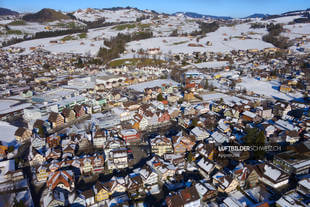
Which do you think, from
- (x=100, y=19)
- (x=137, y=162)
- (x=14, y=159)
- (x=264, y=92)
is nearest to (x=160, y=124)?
(x=137, y=162)

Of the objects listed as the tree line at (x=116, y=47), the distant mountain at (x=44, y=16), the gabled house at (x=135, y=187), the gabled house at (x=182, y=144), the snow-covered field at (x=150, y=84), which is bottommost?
the gabled house at (x=135, y=187)

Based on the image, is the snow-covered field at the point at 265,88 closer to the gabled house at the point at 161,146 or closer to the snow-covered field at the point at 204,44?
the gabled house at the point at 161,146

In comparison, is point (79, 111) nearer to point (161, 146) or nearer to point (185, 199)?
point (161, 146)

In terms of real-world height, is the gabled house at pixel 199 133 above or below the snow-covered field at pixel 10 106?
above

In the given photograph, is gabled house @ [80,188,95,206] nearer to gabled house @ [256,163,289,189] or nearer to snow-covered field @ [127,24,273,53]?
gabled house @ [256,163,289,189]

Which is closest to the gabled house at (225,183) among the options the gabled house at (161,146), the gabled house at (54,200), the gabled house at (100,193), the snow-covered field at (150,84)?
the gabled house at (161,146)

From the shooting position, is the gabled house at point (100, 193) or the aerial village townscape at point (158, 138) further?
the aerial village townscape at point (158, 138)

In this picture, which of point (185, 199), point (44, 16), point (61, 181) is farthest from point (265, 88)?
point (44, 16)
